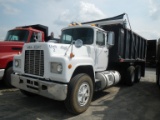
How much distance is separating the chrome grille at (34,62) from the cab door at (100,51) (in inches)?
81.5

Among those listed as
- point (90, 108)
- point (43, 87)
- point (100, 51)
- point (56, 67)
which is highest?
point (100, 51)

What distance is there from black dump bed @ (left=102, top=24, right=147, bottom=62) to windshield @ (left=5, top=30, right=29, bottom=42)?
3.37 metres

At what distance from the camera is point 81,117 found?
188 inches

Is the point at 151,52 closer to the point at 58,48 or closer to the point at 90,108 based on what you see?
the point at 90,108

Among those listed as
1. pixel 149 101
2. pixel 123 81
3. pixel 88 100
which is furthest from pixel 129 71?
pixel 88 100

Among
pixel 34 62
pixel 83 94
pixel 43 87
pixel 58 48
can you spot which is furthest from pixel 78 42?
pixel 43 87

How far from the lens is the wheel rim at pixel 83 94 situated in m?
4.97

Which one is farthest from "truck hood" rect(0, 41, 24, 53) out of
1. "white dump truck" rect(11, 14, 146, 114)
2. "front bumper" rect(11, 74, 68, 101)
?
"front bumper" rect(11, 74, 68, 101)

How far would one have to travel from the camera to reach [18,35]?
8305 millimetres

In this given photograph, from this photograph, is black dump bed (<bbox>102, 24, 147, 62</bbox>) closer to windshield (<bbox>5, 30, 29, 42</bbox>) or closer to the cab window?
the cab window

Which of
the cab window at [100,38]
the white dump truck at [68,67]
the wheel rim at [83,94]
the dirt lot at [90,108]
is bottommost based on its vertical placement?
the dirt lot at [90,108]

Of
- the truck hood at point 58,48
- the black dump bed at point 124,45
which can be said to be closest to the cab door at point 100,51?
the truck hood at point 58,48

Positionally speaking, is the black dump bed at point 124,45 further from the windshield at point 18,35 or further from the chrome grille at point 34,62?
the chrome grille at point 34,62

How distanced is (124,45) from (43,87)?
5189 millimetres
